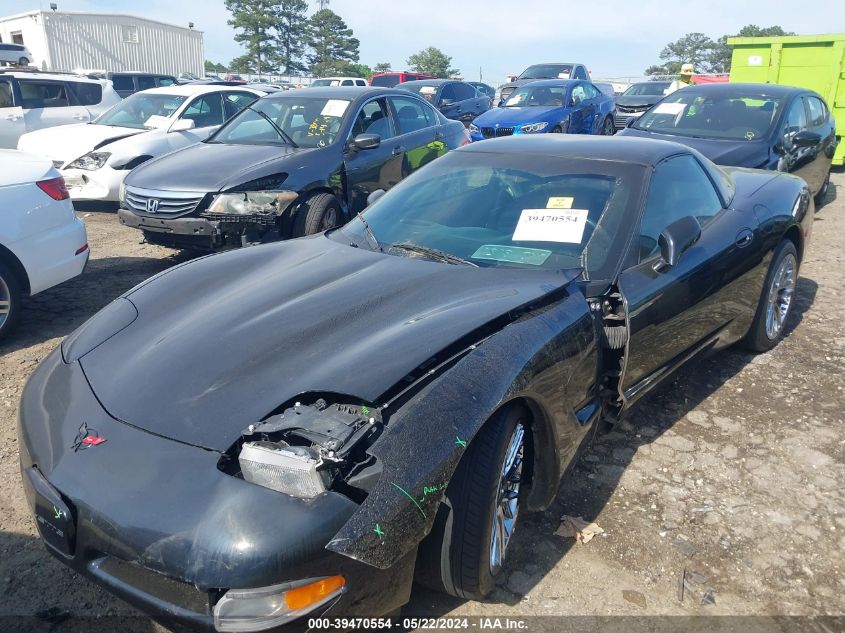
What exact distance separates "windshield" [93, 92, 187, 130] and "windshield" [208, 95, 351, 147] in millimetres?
2727

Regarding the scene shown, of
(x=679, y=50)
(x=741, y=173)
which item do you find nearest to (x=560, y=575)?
(x=741, y=173)

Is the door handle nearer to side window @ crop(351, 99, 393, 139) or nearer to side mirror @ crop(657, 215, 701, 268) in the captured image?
side mirror @ crop(657, 215, 701, 268)

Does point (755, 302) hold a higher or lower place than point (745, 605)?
higher

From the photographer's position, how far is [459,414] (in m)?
2.02

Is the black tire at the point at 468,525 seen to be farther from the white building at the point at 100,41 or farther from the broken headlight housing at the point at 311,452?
the white building at the point at 100,41

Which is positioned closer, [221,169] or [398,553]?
[398,553]

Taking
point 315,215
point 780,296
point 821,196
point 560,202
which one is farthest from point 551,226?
point 821,196

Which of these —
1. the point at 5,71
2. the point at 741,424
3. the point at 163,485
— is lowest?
the point at 741,424

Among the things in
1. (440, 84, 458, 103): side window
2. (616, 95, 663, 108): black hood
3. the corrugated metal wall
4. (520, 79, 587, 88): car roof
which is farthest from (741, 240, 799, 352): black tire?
the corrugated metal wall

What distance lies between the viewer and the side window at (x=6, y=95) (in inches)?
420

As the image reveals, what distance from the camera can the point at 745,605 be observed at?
94.0 inches

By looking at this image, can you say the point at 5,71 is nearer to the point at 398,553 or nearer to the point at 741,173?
the point at 741,173

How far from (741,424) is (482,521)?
7.02 ft

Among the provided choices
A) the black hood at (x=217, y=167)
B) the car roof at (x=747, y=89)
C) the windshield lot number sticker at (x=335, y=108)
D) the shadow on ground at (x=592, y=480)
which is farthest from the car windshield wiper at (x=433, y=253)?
the car roof at (x=747, y=89)
